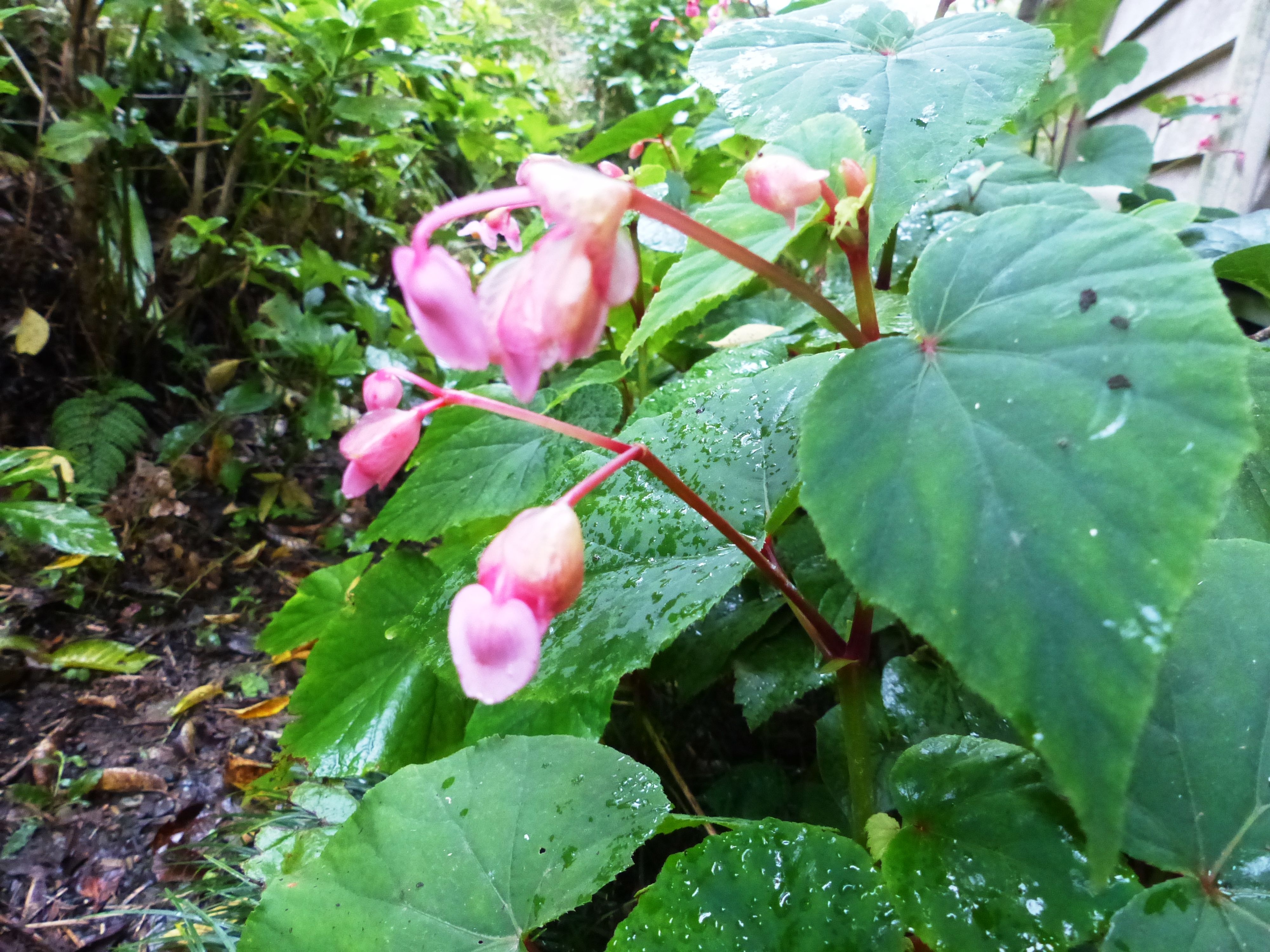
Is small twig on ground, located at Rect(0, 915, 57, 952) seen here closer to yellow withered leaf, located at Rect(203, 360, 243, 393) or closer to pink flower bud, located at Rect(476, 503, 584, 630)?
pink flower bud, located at Rect(476, 503, 584, 630)

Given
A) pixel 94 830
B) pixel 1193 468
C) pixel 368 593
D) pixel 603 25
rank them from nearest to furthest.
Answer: pixel 1193 468, pixel 368 593, pixel 94 830, pixel 603 25

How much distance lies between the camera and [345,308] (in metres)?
1.76

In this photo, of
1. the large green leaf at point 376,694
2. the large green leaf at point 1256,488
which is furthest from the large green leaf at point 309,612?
Answer: the large green leaf at point 1256,488

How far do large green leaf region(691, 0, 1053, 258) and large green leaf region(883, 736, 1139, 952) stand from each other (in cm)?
34

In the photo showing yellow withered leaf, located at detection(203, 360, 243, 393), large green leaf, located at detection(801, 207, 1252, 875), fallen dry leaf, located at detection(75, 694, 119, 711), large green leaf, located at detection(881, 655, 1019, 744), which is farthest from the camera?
yellow withered leaf, located at detection(203, 360, 243, 393)

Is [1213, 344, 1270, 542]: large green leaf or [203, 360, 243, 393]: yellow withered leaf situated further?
[203, 360, 243, 393]: yellow withered leaf

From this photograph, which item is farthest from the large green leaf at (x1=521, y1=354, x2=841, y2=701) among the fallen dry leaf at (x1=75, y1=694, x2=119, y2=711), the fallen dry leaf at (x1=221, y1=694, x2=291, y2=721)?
the fallen dry leaf at (x1=75, y1=694, x2=119, y2=711)

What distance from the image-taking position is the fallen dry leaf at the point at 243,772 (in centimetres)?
109

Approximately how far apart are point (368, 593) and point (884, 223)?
0.73 meters

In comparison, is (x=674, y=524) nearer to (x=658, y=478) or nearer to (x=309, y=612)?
(x=658, y=478)

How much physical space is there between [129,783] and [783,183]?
133 centimetres

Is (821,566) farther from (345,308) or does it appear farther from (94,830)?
(345,308)

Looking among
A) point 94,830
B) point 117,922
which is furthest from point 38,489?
point 117,922

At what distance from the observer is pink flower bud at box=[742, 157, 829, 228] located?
316mm
